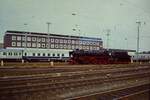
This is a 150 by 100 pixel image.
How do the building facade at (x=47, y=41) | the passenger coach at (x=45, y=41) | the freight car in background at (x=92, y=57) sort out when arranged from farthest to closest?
the building facade at (x=47, y=41), the passenger coach at (x=45, y=41), the freight car in background at (x=92, y=57)

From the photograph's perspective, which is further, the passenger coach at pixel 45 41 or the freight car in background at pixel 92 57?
the passenger coach at pixel 45 41

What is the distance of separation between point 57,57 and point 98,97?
2460 centimetres

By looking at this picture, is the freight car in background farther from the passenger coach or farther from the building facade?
the building facade

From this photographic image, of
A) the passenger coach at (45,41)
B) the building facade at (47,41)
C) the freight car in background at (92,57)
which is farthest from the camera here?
the building facade at (47,41)

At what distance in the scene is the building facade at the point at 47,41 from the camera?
44.0 meters

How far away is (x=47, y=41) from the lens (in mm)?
45625

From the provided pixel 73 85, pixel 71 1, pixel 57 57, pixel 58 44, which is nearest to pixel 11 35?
pixel 58 44

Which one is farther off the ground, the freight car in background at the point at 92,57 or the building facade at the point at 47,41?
the building facade at the point at 47,41

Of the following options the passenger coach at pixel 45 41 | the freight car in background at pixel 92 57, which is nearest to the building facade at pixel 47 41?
the passenger coach at pixel 45 41

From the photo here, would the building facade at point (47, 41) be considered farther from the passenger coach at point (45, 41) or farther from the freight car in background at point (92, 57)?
the freight car in background at point (92, 57)

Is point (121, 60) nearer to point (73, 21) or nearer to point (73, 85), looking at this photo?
point (73, 21)

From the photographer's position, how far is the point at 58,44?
4891cm

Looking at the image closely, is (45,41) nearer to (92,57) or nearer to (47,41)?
(47,41)

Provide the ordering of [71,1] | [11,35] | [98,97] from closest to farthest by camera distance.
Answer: [98,97] < [71,1] < [11,35]
